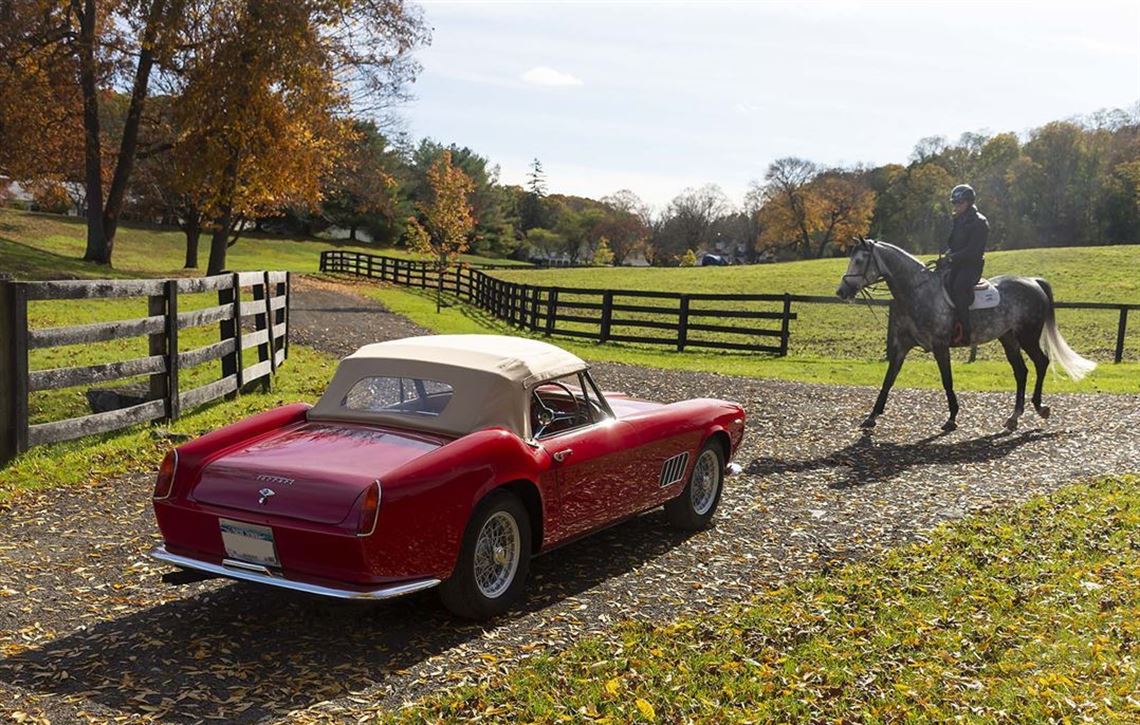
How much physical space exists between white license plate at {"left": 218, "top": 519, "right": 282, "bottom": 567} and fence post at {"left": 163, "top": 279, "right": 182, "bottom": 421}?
5.67 meters

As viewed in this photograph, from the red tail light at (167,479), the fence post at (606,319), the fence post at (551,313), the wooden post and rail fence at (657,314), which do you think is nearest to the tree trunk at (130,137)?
the wooden post and rail fence at (657,314)

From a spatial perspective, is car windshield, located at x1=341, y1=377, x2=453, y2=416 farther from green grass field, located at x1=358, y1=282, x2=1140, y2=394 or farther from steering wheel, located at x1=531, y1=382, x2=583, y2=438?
green grass field, located at x1=358, y1=282, x2=1140, y2=394

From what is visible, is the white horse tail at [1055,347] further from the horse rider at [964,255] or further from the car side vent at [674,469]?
the car side vent at [674,469]

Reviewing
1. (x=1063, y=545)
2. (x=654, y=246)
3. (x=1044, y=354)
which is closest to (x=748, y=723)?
(x=1063, y=545)

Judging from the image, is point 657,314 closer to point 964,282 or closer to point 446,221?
point 446,221

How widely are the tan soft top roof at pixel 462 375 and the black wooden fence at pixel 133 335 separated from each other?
145 inches

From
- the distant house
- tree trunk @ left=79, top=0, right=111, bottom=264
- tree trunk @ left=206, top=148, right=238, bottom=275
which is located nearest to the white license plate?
tree trunk @ left=206, top=148, right=238, bottom=275

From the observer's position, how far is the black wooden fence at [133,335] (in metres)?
8.25

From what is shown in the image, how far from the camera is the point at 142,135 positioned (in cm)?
4641

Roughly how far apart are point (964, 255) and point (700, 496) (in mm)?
7581

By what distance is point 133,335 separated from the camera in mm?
9469

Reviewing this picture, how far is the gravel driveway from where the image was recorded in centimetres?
459

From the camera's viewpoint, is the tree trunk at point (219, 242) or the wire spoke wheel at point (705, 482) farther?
the tree trunk at point (219, 242)

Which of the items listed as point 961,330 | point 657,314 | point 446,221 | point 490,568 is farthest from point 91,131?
point 490,568
